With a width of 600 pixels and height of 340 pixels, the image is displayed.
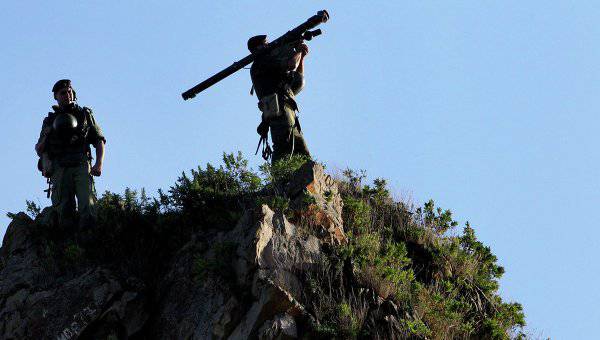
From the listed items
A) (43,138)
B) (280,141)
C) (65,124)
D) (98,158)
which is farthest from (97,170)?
(280,141)

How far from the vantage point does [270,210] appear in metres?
11.1

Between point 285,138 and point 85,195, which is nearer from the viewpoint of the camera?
point 85,195

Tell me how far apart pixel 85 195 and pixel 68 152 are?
0.73 metres

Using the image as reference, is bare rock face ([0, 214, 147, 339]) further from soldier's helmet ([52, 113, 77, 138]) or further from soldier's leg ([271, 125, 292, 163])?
soldier's leg ([271, 125, 292, 163])

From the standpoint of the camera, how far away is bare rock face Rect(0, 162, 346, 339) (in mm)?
10148

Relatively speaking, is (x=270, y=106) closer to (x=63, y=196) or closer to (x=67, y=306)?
(x=63, y=196)

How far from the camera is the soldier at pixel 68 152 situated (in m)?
13.0

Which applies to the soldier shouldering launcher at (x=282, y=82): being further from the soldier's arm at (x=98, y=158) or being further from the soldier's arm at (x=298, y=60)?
the soldier's arm at (x=98, y=158)

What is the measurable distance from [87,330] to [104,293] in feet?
1.52

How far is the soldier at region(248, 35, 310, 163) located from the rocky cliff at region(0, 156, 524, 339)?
4.12ft

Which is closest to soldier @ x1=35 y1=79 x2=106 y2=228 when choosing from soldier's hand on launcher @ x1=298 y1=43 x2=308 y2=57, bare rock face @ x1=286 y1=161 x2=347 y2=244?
bare rock face @ x1=286 y1=161 x2=347 y2=244


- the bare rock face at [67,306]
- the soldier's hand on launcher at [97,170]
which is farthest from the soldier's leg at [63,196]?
the bare rock face at [67,306]

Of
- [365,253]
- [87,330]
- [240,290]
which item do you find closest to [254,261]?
[240,290]

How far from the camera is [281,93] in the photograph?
14.6 meters
